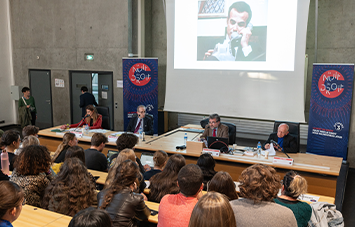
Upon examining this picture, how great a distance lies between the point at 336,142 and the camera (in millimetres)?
6082

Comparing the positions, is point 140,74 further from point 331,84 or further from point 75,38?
point 331,84

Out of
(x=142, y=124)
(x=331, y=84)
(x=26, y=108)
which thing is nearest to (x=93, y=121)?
(x=142, y=124)

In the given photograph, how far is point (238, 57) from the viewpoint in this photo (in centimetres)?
666

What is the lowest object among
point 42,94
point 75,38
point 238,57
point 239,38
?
point 42,94

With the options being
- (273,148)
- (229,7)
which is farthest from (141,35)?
(273,148)

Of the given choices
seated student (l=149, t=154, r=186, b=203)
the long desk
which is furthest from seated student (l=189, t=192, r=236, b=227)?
the long desk

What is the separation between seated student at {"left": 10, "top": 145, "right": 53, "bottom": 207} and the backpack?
7.64 ft

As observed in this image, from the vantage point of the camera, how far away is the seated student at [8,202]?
5.65ft

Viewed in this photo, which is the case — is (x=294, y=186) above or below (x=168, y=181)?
above

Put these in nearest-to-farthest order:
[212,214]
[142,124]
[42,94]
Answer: [212,214]
[142,124]
[42,94]

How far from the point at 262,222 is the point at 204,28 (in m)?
5.72

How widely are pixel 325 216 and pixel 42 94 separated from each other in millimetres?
9456

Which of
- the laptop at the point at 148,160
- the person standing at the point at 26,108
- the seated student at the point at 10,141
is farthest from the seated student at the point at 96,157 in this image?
the person standing at the point at 26,108

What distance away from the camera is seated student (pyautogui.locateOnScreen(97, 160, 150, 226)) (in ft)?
7.49
